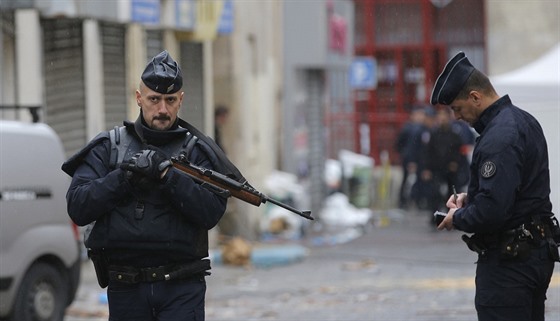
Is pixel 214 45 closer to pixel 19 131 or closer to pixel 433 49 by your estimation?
pixel 19 131

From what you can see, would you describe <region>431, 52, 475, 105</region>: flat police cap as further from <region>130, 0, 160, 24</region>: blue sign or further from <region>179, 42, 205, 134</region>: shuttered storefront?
<region>179, 42, 205, 134</region>: shuttered storefront

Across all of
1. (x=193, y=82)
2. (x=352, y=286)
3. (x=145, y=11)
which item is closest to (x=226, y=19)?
(x=193, y=82)

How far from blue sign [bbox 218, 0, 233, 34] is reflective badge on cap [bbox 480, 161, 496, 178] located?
1317 centimetres

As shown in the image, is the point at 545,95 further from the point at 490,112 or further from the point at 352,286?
the point at 490,112

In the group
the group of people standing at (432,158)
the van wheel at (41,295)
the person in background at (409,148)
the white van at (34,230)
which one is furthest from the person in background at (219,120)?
the van wheel at (41,295)

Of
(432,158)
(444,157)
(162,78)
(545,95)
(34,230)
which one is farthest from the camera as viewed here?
(432,158)

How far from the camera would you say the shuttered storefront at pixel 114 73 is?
16562 mm

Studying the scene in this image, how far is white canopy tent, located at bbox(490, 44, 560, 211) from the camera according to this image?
40.2 feet

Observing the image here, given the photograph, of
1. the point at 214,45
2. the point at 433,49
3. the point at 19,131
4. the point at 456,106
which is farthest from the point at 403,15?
the point at 456,106

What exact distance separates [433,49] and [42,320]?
2669cm

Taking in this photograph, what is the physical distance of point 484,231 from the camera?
611 centimetres

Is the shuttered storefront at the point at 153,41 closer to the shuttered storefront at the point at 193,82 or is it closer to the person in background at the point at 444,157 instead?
the shuttered storefront at the point at 193,82

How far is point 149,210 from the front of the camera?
5.84 meters

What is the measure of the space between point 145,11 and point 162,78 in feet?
36.2
